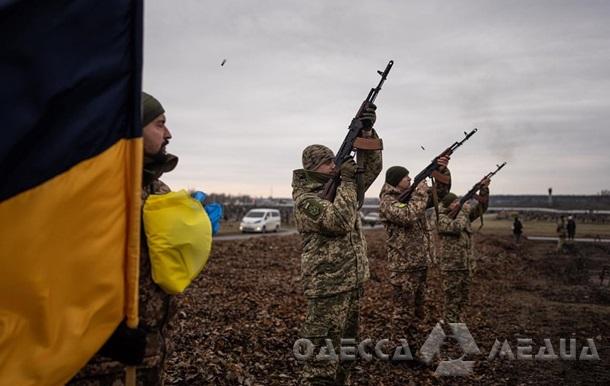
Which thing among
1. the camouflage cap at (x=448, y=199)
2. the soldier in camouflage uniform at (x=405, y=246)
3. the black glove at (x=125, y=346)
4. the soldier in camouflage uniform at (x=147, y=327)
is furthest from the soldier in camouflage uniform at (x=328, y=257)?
the camouflage cap at (x=448, y=199)

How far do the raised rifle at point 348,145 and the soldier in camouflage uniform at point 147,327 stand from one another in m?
2.12

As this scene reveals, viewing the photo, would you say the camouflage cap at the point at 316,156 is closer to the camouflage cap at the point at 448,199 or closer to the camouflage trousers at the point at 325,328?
the camouflage trousers at the point at 325,328

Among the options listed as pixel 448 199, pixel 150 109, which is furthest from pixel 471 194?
pixel 150 109

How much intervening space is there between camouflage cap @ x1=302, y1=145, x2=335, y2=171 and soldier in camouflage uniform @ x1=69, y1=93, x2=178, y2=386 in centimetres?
200

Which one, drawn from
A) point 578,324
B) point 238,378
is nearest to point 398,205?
point 238,378

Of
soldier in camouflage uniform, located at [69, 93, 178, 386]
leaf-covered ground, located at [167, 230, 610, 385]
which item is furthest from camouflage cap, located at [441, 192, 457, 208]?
soldier in camouflage uniform, located at [69, 93, 178, 386]

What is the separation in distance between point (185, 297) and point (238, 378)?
16.1 ft

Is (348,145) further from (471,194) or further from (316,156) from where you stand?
(471,194)

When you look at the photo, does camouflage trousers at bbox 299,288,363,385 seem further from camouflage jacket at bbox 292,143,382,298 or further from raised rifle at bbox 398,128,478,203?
raised rifle at bbox 398,128,478,203

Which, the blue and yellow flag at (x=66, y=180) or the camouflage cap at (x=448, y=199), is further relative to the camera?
the camouflage cap at (x=448, y=199)

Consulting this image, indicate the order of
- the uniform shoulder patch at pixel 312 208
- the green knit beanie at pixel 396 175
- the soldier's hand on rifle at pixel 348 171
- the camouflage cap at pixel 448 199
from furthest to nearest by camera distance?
the camouflage cap at pixel 448 199 < the green knit beanie at pixel 396 175 < the soldier's hand on rifle at pixel 348 171 < the uniform shoulder patch at pixel 312 208

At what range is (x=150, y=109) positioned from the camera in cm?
264

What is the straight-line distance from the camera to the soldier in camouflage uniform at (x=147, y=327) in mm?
2158

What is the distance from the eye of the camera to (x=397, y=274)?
24.7 ft
